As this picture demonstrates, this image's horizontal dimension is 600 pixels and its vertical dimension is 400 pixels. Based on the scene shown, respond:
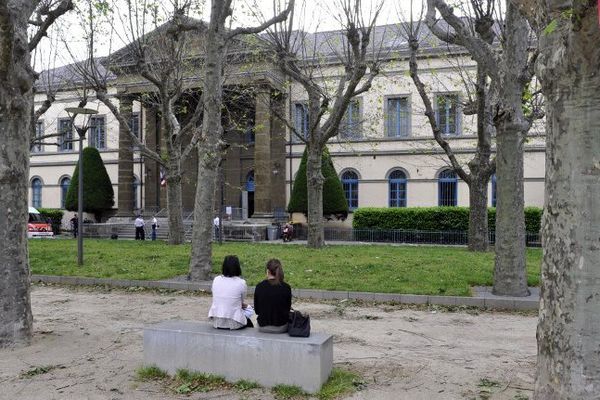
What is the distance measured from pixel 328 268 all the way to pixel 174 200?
10.2m

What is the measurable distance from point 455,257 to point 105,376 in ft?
41.1

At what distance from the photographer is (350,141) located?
3316 centimetres

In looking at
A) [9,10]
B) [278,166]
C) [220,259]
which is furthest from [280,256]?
[278,166]

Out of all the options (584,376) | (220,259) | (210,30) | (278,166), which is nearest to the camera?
(584,376)

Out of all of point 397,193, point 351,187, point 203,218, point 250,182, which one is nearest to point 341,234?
point 351,187

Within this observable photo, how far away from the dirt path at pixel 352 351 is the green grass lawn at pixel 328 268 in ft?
4.86

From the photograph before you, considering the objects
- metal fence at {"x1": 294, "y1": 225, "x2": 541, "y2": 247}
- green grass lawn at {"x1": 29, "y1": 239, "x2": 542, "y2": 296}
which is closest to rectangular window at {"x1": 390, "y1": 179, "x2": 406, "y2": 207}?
metal fence at {"x1": 294, "y1": 225, "x2": 541, "y2": 247}

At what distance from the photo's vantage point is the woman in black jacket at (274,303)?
5395 mm

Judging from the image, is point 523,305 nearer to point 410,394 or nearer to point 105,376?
point 410,394

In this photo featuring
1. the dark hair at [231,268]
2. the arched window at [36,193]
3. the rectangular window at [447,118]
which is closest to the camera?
the dark hair at [231,268]

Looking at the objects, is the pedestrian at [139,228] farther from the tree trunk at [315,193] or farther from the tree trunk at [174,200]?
the tree trunk at [315,193]

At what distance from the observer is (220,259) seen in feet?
51.9

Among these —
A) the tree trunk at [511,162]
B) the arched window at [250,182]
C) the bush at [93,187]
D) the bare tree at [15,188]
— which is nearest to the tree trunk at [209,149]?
the bare tree at [15,188]

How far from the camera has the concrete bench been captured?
16.5 feet
